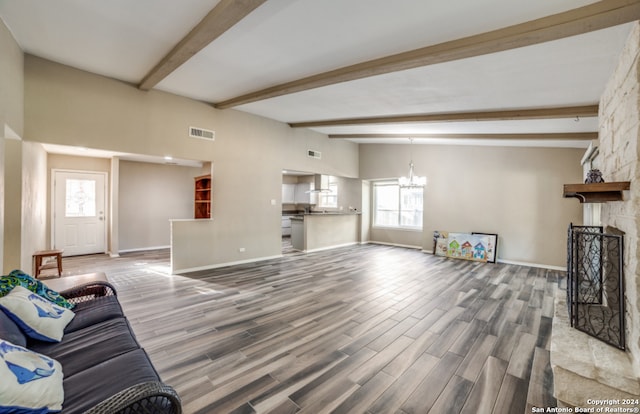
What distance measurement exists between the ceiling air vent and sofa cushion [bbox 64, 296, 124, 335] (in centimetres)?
359

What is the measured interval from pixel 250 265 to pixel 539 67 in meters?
5.70

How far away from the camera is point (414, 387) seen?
222 cm

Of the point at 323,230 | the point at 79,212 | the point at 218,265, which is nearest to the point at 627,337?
the point at 218,265

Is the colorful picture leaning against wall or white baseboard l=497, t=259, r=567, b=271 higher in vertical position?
the colorful picture leaning against wall

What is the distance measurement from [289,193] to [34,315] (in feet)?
30.0

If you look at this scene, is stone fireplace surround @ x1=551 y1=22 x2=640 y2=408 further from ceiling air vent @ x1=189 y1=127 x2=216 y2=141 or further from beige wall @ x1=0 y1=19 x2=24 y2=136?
ceiling air vent @ x1=189 y1=127 x2=216 y2=141

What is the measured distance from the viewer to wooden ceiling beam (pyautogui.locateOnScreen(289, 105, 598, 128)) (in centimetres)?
388

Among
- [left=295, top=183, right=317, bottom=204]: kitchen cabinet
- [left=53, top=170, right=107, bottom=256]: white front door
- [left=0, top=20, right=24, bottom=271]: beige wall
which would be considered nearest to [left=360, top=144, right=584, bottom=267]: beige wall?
[left=295, top=183, right=317, bottom=204]: kitchen cabinet

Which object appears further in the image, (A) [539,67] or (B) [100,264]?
(B) [100,264]

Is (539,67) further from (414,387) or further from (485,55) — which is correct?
(414,387)

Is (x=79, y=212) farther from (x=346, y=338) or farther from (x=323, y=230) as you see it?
(x=346, y=338)

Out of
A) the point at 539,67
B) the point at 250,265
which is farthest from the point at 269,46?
the point at 250,265

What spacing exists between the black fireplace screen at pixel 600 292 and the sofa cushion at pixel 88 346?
138 inches

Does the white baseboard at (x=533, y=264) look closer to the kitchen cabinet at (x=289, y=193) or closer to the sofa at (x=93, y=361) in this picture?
the kitchen cabinet at (x=289, y=193)
